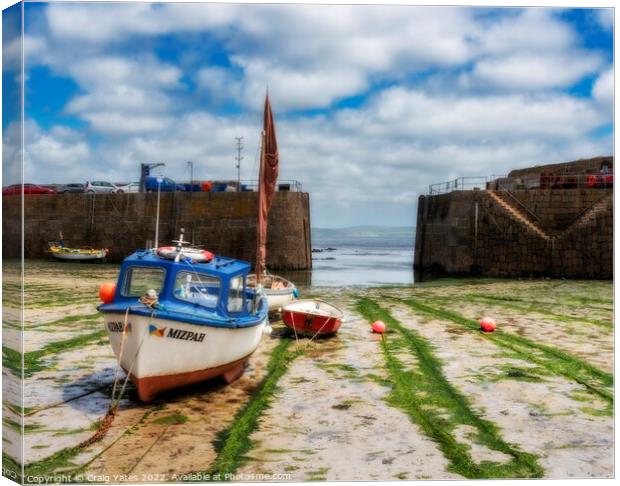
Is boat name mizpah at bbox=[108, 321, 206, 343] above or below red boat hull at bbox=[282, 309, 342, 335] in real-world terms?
above

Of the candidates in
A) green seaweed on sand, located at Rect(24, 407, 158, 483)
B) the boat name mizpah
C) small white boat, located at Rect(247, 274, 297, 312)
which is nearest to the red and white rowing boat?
small white boat, located at Rect(247, 274, 297, 312)

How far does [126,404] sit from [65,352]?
4.19m

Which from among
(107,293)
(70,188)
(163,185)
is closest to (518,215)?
(163,185)

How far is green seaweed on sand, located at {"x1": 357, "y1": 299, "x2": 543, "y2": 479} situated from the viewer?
688 centimetres

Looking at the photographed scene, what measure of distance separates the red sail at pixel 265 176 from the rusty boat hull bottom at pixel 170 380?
580cm

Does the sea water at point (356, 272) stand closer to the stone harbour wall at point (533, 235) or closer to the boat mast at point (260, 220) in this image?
the stone harbour wall at point (533, 235)

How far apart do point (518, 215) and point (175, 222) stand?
2123cm

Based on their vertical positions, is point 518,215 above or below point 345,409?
above

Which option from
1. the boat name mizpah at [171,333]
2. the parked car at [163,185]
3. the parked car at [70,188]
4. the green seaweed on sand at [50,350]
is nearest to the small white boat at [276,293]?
the green seaweed on sand at [50,350]

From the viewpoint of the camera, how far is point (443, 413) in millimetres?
8938

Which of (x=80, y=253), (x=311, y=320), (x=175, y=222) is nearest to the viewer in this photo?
(x=311, y=320)

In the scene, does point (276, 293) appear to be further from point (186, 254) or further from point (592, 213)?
point (592, 213)

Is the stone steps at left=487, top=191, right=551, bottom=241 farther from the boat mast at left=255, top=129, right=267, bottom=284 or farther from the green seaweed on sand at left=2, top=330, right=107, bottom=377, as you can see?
the green seaweed on sand at left=2, top=330, right=107, bottom=377

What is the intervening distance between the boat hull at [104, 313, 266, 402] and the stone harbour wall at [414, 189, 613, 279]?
2526 centimetres
